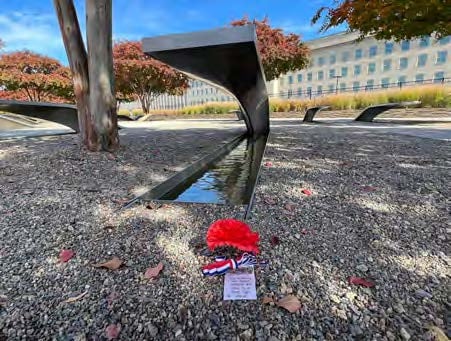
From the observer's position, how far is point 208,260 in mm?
1489

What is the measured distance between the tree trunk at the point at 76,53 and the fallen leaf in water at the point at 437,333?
3.99 m

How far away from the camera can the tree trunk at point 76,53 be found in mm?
3652

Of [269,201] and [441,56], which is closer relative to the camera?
[269,201]

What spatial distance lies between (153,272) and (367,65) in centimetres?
4704

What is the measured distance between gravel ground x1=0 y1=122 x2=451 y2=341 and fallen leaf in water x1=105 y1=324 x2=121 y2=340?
Result: 0.7 inches

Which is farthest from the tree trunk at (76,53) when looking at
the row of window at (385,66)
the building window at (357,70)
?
the building window at (357,70)

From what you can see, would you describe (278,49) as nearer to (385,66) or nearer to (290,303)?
(290,303)

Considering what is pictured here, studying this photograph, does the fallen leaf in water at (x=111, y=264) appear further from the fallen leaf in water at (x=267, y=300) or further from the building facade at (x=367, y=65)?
the building facade at (x=367, y=65)

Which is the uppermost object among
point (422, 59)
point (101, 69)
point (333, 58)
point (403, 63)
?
point (333, 58)

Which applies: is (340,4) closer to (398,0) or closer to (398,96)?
(398,0)

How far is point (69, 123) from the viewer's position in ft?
21.7

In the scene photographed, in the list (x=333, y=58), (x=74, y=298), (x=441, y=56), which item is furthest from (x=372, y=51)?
(x=74, y=298)

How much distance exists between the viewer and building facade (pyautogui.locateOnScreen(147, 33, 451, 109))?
114 feet

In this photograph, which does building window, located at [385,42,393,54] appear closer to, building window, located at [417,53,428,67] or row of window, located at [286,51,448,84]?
row of window, located at [286,51,448,84]
